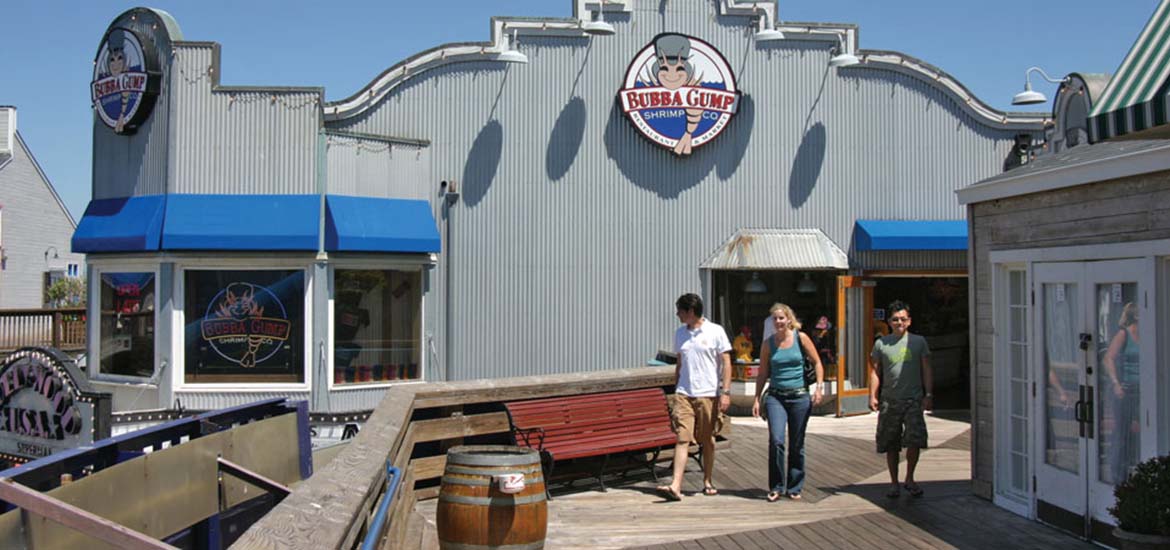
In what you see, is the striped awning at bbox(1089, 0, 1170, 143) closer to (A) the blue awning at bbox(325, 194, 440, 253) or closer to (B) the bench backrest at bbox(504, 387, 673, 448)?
(B) the bench backrest at bbox(504, 387, 673, 448)

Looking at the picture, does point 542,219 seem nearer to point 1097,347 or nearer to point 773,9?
point 773,9

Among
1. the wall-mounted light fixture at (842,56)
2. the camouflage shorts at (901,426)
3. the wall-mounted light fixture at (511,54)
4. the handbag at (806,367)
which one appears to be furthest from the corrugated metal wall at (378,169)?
the camouflage shorts at (901,426)

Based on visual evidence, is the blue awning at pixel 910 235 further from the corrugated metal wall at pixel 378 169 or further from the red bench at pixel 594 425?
the red bench at pixel 594 425

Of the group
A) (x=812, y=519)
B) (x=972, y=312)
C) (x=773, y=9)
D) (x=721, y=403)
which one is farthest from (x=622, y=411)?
(x=773, y=9)

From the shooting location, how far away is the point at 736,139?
1741 cm

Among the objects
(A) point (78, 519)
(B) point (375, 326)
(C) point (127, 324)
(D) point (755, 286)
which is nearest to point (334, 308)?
(B) point (375, 326)

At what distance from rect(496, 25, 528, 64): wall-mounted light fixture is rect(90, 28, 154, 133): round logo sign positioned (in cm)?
493

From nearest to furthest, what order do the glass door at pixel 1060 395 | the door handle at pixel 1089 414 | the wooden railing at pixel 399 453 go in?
the wooden railing at pixel 399 453 → the door handle at pixel 1089 414 → the glass door at pixel 1060 395

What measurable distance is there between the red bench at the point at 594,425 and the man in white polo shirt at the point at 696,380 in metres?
0.66

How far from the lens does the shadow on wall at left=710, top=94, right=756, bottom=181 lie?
17359mm

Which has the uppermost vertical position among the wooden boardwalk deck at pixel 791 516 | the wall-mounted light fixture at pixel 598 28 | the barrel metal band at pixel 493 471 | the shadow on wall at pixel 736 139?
the wall-mounted light fixture at pixel 598 28

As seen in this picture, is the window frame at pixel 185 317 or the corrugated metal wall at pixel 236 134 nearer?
the window frame at pixel 185 317

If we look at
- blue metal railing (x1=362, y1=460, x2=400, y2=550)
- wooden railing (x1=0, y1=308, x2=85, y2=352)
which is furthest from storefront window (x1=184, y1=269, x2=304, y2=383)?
wooden railing (x1=0, y1=308, x2=85, y2=352)

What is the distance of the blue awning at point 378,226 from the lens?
1505 centimetres
